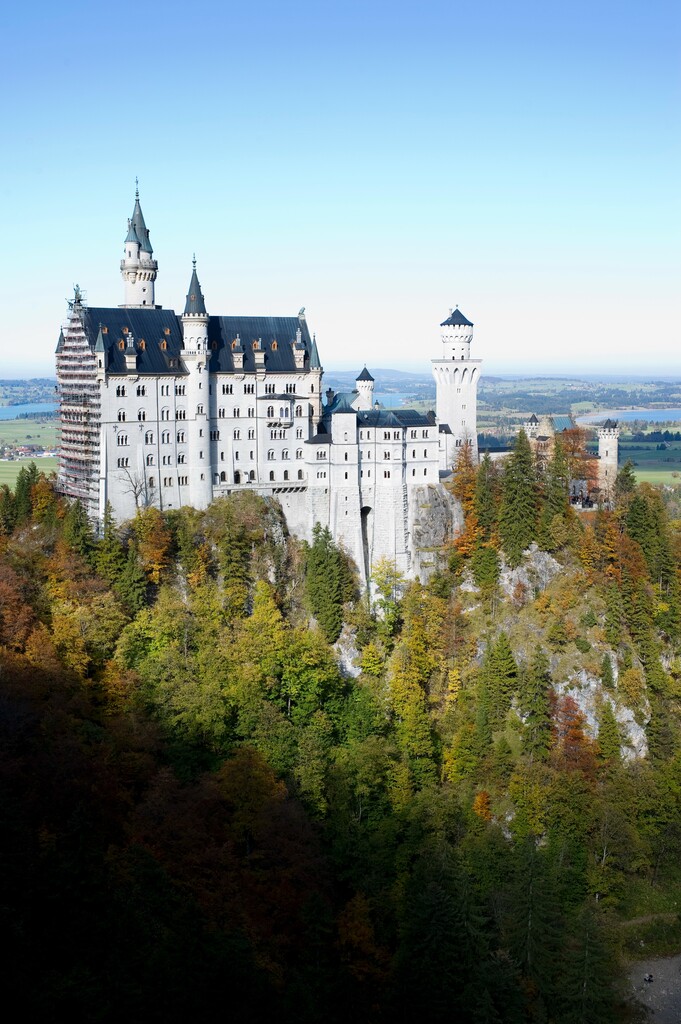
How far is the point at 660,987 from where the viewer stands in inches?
2184

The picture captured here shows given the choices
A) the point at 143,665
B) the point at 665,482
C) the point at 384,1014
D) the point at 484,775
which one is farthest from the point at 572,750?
the point at 665,482

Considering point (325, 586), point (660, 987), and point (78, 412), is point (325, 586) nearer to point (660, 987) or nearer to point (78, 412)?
point (78, 412)

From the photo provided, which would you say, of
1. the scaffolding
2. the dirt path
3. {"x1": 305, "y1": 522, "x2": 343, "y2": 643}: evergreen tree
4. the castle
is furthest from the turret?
the dirt path

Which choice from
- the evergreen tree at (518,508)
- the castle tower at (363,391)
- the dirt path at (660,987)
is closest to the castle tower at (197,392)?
the castle tower at (363,391)

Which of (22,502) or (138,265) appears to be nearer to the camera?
(22,502)

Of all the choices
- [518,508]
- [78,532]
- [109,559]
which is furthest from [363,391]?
[78,532]

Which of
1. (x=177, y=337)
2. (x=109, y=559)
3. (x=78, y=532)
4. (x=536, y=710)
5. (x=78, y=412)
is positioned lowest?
(x=536, y=710)

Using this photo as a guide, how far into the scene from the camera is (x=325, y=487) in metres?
76.5

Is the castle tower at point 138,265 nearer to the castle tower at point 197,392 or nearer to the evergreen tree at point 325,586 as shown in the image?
the castle tower at point 197,392

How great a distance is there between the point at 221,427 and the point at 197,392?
331cm

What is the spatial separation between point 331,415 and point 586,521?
19.3m

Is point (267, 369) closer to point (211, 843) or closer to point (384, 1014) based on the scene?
point (211, 843)

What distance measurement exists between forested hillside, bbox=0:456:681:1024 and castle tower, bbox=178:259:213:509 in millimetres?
2815

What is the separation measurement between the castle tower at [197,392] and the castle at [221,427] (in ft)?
0.22
